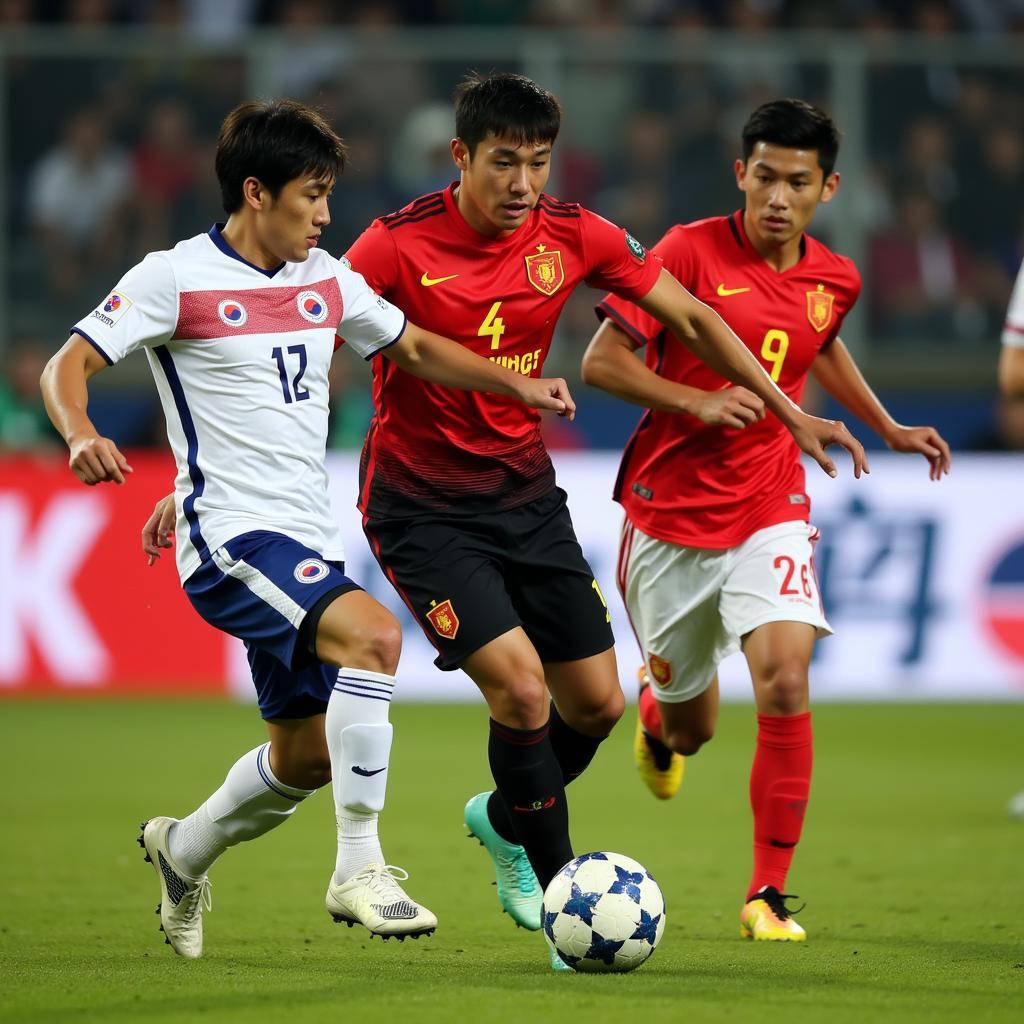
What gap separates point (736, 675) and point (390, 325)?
7348 mm

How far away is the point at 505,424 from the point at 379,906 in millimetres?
1614

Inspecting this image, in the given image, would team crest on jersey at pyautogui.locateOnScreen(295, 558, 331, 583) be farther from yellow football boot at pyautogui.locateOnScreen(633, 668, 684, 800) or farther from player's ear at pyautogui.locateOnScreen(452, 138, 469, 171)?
yellow football boot at pyautogui.locateOnScreen(633, 668, 684, 800)

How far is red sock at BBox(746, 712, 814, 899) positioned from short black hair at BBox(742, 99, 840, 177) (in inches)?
73.8

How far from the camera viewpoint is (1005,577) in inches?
475

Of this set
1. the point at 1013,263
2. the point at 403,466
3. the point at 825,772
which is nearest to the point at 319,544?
the point at 403,466

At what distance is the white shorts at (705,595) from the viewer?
5.93 metres

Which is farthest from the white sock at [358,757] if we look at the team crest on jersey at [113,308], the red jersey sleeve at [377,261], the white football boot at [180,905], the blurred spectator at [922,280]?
the blurred spectator at [922,280]

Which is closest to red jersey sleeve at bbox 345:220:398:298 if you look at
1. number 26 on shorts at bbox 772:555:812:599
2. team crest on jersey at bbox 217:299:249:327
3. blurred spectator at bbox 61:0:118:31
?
team crest on jersey at bbox 217:299:249:327

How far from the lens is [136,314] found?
16.0 feet

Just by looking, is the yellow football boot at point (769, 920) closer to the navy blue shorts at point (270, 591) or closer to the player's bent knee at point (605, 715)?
the player's bent knee at point (605, 715)

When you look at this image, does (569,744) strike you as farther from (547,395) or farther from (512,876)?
(547,395)

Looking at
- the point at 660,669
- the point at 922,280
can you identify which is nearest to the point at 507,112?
the point at 660,669

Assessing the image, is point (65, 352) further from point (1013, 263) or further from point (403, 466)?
point (1013, 263)

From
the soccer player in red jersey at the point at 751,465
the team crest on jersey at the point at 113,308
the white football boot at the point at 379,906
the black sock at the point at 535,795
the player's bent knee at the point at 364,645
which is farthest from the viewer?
the soccer player in red jersey at the point at 751,465
